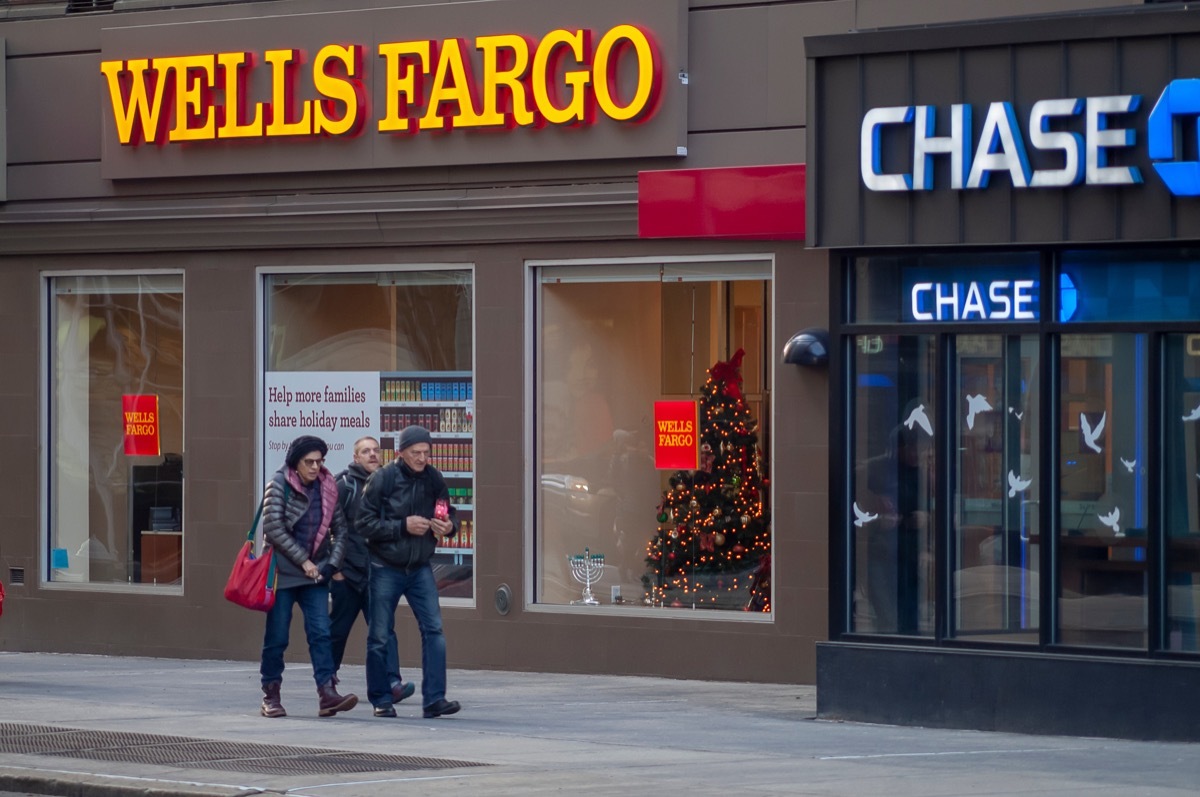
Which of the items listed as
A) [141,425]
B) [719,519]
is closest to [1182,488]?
[719,519]

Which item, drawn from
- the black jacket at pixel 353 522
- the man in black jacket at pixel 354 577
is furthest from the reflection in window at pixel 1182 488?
the black jacket at pixel 353 522

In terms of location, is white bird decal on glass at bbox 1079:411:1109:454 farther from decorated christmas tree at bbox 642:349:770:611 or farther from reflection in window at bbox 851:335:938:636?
decorated christmas tree at bbox 642:349:770:611

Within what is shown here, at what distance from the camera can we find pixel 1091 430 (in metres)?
11.0

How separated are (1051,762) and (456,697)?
4645mm

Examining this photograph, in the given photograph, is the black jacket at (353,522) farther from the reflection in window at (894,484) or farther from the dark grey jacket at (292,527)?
the reflection in window at (894,484)

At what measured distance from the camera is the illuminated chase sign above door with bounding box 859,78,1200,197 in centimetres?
1035

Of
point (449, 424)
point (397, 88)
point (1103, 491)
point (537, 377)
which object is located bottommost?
point (1103, 491)

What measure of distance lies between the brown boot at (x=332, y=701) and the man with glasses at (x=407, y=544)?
0.16 metres

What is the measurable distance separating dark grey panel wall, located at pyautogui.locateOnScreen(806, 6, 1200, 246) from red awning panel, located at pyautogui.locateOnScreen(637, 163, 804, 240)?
163 centimetres

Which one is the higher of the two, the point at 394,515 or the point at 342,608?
the point at 394,515

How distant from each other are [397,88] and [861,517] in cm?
553

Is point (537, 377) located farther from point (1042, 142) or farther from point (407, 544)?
point (1042, 142)

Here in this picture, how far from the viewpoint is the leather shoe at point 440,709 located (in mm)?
11625

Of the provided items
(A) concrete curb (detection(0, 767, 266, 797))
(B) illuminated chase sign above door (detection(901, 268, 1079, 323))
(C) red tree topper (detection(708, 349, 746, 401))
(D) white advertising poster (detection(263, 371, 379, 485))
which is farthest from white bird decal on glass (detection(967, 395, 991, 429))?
(D) white advertising poster (detection(263, 371, 379, 485))
